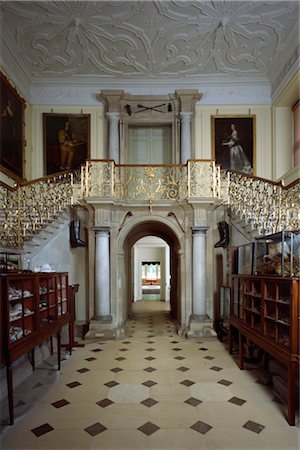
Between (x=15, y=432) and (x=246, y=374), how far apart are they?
3624mm

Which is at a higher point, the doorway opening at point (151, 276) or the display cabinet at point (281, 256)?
the display cabinet at point (281, 256)

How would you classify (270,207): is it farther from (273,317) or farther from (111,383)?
(111,383)

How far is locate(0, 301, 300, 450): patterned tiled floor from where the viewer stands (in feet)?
11.1

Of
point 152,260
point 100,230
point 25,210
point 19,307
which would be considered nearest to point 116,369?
point 19,307

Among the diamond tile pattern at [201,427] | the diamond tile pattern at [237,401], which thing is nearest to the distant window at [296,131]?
the diamond tile pattern at [237,401]

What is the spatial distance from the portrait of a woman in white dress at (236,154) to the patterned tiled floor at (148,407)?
6271 mm

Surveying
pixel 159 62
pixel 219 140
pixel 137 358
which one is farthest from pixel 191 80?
pixel 137 358

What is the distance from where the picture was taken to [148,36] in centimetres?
899

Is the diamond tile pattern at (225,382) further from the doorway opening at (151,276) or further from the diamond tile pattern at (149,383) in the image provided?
the doorway opening at (151,276)

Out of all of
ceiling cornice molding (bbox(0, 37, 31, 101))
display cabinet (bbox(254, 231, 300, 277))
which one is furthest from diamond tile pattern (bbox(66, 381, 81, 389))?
ceiling cornice molding (bbox(0, 37, 31, 101))

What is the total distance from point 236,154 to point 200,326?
18.9 feet

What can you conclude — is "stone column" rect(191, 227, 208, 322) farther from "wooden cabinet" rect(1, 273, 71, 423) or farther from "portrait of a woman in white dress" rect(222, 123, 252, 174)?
"portrait of a woman in white dress" rect(222, 123, 252, 174)

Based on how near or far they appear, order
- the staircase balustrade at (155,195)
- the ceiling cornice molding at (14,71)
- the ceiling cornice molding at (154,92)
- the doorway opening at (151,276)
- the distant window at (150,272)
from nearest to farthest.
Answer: the staircase balustrade at (155,195)
the ceiling cornice molding at (14,71)
the ceiling cornice molding at (154,92)
the doorway opening at (151,276)
the distant window at (150,272)

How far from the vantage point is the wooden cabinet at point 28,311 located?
3.62 metres
